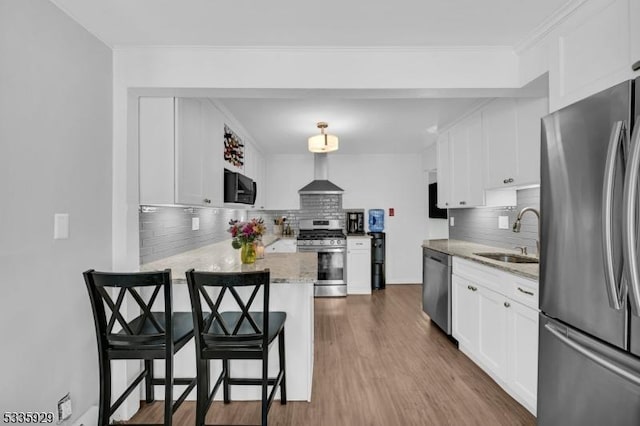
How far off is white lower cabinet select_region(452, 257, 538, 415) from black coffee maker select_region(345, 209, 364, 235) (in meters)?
2.90

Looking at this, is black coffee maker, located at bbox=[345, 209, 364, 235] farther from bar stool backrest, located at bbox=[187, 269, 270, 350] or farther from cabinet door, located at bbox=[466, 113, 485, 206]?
bar stool backrest, located at bbox=[187, 269, 270, 350]

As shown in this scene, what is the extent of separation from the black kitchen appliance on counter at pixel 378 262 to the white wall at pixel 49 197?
14.1ft

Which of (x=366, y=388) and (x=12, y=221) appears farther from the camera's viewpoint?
(x=366, y=388)

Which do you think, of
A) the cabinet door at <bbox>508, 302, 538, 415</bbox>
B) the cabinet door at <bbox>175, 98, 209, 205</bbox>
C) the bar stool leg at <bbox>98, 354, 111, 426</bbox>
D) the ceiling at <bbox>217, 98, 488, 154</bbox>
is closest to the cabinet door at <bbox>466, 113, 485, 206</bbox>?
the ceiling at <bbox>217, 98, 488, 154</bbox>

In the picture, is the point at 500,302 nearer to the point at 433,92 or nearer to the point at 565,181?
the point at 565,181

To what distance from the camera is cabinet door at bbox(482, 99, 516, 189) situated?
274 centimetres

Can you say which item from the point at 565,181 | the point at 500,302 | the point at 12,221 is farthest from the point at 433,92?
the point at 12,221

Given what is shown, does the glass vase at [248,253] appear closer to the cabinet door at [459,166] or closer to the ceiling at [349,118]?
the ceiling at [349,118]

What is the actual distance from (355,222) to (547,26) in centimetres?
436

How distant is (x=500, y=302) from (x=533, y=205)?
99 cm

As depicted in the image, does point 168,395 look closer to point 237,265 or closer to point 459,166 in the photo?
point 237,265

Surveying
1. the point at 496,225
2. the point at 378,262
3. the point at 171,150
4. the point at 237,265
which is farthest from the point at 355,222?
the point at 171,150

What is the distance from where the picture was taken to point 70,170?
1.72 meters

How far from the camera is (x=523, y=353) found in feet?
6.91
